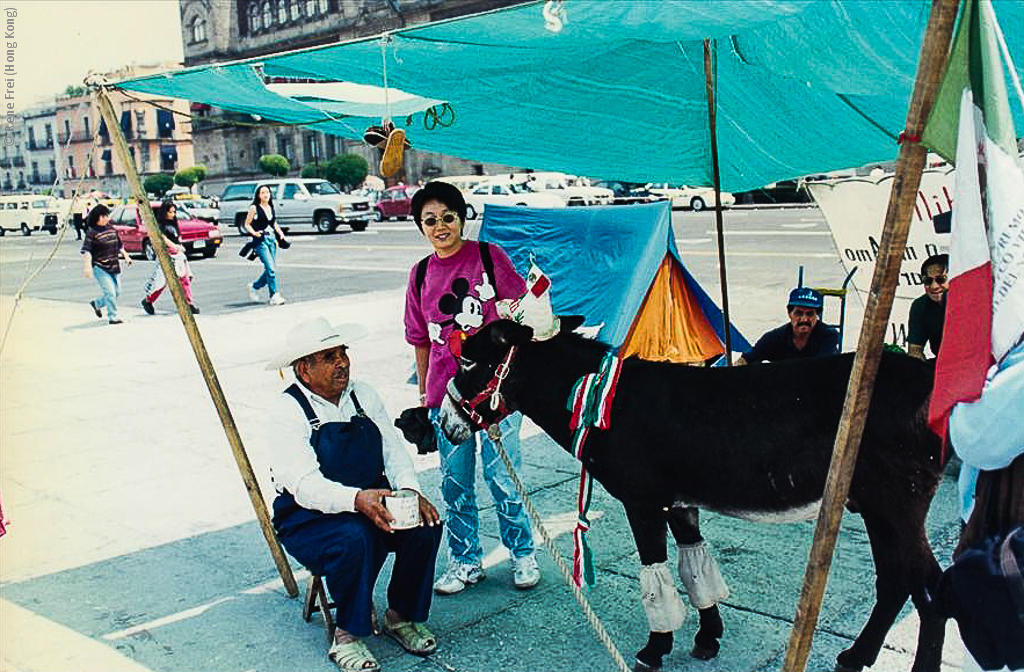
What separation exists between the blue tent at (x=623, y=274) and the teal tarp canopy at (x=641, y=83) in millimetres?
453

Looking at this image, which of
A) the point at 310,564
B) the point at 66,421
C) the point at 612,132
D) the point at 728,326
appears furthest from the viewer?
the point at 66,421

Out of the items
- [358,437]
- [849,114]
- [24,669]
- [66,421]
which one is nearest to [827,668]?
[358,437]

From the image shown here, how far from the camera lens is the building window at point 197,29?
245ft

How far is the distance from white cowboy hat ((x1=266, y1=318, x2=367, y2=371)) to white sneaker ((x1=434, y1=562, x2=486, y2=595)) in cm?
133

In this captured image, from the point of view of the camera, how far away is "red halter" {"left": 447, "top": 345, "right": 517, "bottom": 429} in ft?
11.8

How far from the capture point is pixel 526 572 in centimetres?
443

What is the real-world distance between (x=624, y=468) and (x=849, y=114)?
2806mm

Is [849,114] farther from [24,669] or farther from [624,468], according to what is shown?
[24,669]

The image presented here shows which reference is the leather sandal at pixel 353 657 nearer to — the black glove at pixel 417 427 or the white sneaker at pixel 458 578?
the white sneaker at pixel 458 578

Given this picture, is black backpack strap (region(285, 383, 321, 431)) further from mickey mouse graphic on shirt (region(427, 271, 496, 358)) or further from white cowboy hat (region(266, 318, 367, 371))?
mickey mouse graphic on shirt (region(427, 271, 496, 358))

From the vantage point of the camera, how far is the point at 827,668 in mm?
3559

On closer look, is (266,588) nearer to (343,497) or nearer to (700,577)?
(343,497)

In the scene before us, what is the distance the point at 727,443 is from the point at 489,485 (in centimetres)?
142

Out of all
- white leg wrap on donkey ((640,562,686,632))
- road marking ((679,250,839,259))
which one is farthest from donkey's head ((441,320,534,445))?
road marking ((679,250,839,259))
